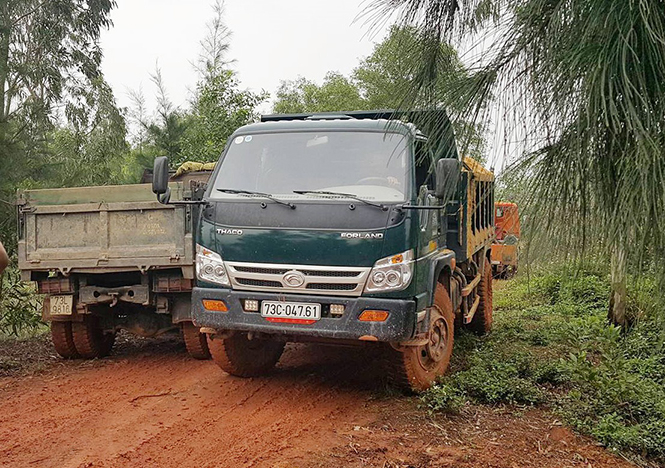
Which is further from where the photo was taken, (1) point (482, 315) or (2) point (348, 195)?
(1) point (482, 315)

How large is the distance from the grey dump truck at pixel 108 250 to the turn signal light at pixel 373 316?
1.97 metres

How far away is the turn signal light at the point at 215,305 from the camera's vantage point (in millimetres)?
5090

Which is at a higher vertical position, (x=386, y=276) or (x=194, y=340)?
(x=386, y=276)

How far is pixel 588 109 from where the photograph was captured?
6.68ft

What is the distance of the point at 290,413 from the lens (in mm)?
4977

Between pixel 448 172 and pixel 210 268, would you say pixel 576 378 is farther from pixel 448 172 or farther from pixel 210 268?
pixel 448 172

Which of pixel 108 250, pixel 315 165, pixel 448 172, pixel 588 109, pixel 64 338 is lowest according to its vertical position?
pixel 64 338

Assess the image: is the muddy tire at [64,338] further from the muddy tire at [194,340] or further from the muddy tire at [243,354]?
the muddy tire at [243,354]

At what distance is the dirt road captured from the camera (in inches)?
162

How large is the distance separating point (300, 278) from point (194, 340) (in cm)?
220

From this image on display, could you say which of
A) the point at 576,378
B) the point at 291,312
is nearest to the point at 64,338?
the point at 291,312

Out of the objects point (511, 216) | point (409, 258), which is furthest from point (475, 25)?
point (409, 258)

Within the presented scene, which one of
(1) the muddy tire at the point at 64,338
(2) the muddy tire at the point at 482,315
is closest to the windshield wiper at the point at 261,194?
(1) the muddy tire at the point at 64,338

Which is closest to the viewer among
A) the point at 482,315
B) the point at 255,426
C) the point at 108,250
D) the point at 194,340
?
the point at 255,426
